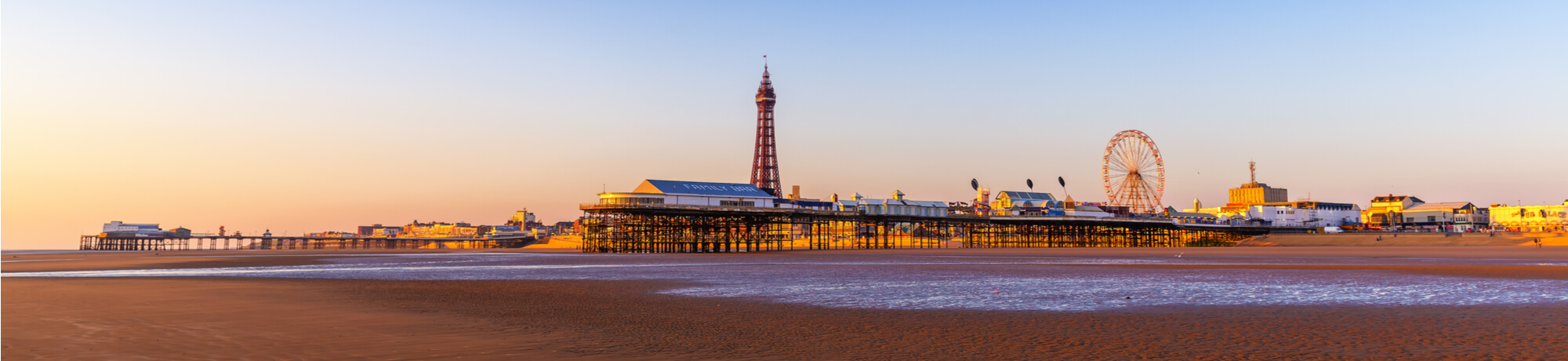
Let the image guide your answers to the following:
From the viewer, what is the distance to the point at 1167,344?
13477mm

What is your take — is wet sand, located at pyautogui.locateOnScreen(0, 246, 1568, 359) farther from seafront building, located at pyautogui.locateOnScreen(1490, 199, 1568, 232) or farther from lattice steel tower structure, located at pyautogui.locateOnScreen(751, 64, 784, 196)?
seafront building, located at pyautogui.locateOnScreen(1490, 199, 1568, 232)

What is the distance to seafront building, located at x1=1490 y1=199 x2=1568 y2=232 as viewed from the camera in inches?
6220

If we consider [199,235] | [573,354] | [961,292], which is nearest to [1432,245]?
[961,292]

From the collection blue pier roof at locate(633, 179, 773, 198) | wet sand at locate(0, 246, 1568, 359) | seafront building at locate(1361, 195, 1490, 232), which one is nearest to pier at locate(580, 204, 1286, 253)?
blue pier roof at locate(633, 179, 773, 198)

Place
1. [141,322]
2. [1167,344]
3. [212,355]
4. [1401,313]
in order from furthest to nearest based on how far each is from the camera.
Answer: [1401,313]
[141,322]
[1167,344]
[212,355]

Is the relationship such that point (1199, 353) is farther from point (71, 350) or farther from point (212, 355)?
point (71, 350)

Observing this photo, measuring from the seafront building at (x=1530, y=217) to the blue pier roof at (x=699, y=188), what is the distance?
13858 cm

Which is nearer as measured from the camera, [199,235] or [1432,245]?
[1432,245]

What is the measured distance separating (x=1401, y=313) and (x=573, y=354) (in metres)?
15.7

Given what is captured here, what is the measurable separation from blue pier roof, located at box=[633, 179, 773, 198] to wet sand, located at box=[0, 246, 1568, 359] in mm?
58498

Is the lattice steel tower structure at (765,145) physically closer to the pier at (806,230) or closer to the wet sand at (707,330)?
the pier at (806,230)

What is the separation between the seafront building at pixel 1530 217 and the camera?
518ft

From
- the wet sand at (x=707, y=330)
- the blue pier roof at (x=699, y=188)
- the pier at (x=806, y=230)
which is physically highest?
the blue pier roof at (x=699, y=188)

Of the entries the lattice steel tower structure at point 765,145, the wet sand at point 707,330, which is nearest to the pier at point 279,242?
the lattice steel tower structure at point 765,145
